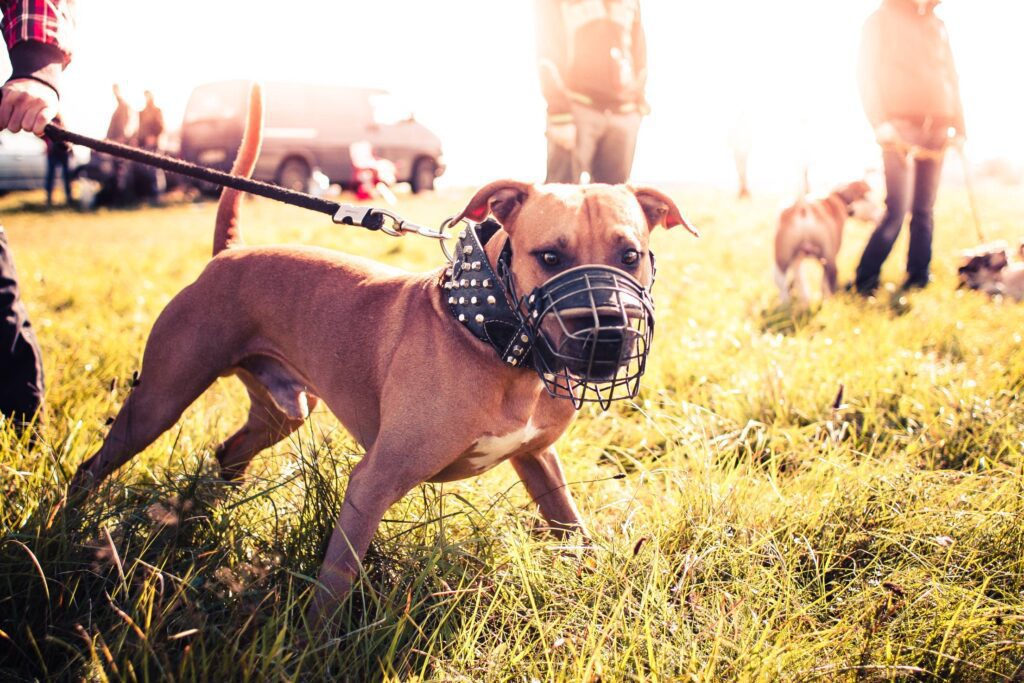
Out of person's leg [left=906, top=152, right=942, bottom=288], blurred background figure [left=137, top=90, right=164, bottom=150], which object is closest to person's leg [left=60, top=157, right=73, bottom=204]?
blurred background figure [left=137, top=90, right=164, bottom=150]

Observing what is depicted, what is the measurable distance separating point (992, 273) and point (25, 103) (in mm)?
6502

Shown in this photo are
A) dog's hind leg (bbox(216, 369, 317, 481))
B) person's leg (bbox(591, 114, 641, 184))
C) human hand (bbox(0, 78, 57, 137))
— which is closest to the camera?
human hand (bbox(0, 78, 57, 137))

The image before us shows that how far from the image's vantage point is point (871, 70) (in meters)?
6.03

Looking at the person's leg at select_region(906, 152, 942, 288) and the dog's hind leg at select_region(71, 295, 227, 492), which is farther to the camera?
the person's leg at select_region(906, 152, 942, 288)

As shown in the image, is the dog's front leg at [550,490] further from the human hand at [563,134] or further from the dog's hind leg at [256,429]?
the human hand at [563,134]

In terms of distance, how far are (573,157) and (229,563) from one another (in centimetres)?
283

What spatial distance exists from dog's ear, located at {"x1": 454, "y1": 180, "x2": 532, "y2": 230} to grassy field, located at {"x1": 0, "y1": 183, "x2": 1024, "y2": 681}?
828 millimetres

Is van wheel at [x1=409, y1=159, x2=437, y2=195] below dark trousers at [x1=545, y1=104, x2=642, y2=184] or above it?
below

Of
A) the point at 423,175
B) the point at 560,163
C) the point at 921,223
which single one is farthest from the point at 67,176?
the point at 921,223

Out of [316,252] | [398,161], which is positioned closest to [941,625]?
[316,252]

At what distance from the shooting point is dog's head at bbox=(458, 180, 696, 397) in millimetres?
1724

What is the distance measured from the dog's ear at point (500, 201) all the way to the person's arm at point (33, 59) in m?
1.38

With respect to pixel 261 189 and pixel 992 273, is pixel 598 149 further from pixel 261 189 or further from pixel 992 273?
pixel 992 273

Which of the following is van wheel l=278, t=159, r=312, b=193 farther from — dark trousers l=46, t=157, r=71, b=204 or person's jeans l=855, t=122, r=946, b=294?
person's jeans l=855, t=122, r=946, b=294
